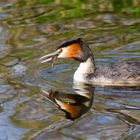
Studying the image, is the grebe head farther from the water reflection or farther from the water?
the water reflection

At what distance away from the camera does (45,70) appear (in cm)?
1066

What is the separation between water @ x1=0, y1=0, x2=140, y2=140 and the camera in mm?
8094

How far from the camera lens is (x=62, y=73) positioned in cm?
1048

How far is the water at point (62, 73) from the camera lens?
319 inches

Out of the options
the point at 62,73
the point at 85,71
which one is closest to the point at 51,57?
the point at 62,73

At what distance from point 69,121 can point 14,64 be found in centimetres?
280

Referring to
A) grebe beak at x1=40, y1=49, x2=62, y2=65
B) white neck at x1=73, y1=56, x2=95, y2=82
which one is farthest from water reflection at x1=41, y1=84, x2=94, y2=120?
grebe beak at x1=40, y1=49, x2=62, y2=65

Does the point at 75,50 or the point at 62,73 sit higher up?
the point at 75,50

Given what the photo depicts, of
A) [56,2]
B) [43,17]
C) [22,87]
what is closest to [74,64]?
[22,87]

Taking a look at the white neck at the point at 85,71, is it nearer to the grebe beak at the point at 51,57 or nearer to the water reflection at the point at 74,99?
the water reflection at the point at 74,99

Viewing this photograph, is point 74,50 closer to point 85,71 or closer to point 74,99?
point 85,71

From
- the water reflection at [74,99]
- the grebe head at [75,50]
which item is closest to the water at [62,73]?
the water reflection at [74,99]

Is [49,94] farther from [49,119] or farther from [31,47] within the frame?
[31,47]

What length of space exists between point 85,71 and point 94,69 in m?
0.14
